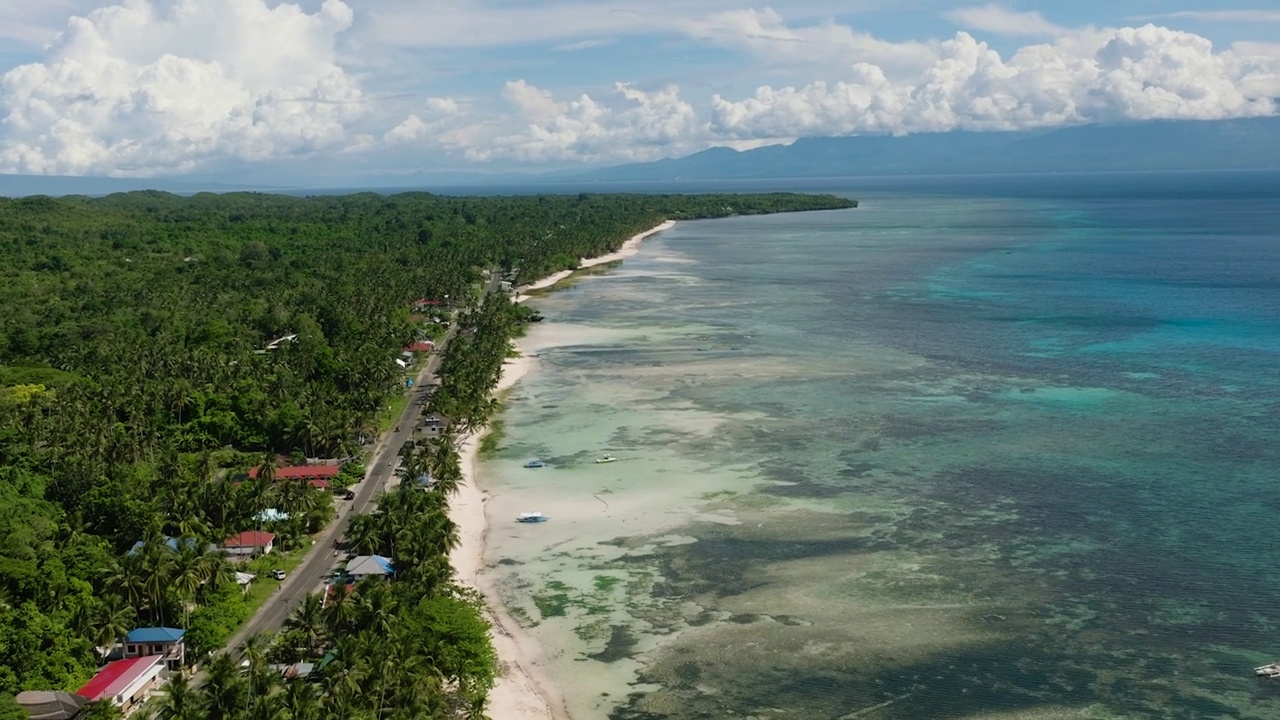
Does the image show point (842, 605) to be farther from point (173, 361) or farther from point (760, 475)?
point (173, 361)

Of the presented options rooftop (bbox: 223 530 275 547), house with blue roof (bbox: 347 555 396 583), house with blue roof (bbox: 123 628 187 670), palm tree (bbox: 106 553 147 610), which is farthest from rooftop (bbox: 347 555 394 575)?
palm tree (bbox: 106 553 147 610)

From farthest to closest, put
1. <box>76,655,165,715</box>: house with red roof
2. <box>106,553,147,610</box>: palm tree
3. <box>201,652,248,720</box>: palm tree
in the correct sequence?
<box>106,553,147,610</box>: palm tree → <box>76,655,165,715</box>: house with red roof → <box>201,652,248,720</box>: palm tree

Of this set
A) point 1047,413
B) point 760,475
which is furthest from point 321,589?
point 1047,413

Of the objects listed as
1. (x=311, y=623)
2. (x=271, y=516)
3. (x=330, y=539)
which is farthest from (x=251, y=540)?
(x=311, y=623)

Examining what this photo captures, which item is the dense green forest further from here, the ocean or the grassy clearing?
the ocean

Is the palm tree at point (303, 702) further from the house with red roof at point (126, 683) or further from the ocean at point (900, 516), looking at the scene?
the ocean at point (900, 516)

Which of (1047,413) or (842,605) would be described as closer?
(842,605)
